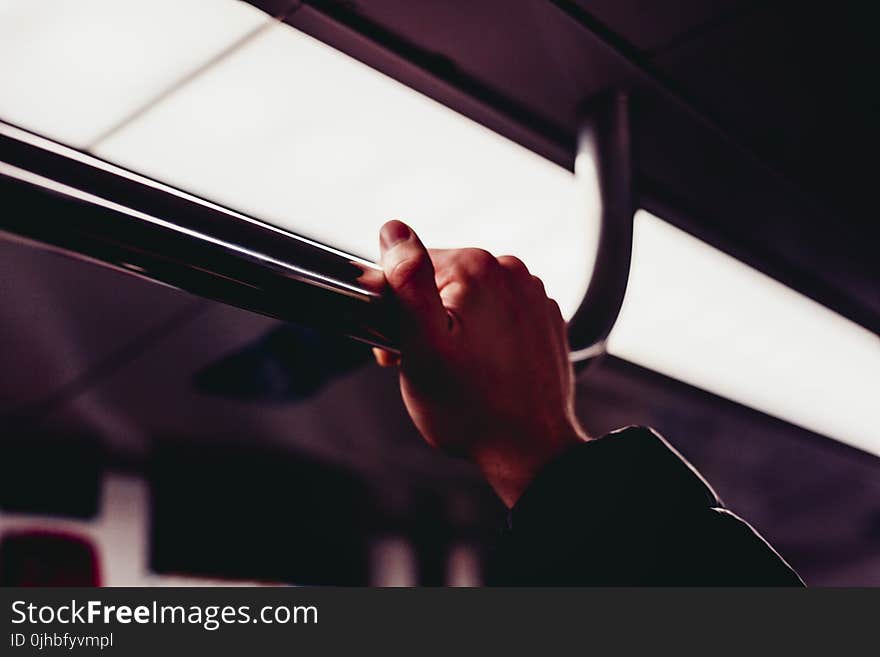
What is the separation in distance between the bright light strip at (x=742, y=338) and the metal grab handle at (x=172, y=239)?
852mm

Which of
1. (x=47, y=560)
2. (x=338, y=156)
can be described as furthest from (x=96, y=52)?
(x=47, y=560)

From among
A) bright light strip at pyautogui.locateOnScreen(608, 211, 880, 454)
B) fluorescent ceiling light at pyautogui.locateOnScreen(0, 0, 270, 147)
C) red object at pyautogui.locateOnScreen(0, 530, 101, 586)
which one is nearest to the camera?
fluorescent ceiling light at pyautogui.locateOnScreen(0, 0, 270, 147)

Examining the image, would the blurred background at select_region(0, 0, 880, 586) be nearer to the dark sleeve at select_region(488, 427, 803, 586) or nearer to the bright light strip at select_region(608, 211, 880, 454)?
the bright light strip at select_region(608, 211, 880, 454)

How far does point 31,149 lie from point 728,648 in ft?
1.37

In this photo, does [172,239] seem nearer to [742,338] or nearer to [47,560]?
[742,338]

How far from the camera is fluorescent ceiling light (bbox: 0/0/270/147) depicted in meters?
0.85

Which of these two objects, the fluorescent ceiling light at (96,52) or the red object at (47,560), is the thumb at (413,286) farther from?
the red object at (47,560)

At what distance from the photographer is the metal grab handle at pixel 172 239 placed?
9.3 inches

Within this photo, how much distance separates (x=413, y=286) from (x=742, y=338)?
1264 mm

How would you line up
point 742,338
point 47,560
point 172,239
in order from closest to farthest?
1. point 172,239
2. point 742,338
3. point 47,560

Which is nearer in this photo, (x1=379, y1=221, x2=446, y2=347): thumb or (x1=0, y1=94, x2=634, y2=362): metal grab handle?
(x1=0, y1=94, x2=634, y2=362): metal grab handle

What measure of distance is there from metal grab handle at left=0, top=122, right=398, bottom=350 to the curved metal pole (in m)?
0.28

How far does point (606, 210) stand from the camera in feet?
2.83

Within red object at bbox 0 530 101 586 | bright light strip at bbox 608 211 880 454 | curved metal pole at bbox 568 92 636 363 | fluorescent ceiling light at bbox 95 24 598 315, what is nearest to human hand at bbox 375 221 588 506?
curved metal pole at bbox 568 92 636 363
